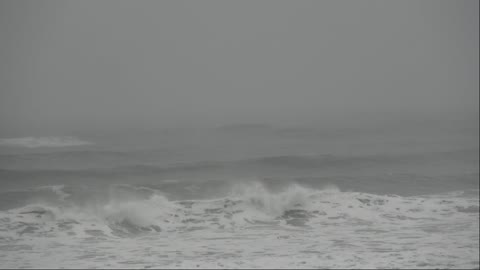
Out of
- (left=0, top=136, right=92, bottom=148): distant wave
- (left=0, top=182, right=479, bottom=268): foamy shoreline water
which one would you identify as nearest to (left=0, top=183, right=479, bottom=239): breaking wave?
(left=0, top=182, right=479, bottom=268): foamy shoreline water

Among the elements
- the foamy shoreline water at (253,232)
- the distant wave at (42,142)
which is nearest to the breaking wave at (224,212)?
the foamy shoreline water at (253,232)

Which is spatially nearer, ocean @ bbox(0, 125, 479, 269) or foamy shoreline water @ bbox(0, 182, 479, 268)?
foamy shoreline water @ bbox(0, 182, 479, 268)

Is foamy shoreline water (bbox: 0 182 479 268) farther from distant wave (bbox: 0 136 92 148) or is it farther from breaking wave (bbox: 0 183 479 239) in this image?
distant wave (bbox: 0 136 92 148)

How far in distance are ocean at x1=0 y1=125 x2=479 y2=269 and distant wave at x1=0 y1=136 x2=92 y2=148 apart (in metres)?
3.17

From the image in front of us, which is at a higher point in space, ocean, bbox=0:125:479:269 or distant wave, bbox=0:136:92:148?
distant wave, bbox=0:136:92:148

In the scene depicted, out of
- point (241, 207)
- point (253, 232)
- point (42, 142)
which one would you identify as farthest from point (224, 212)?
point (42, 142)

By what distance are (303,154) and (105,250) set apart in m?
21.5

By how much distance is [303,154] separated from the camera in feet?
113

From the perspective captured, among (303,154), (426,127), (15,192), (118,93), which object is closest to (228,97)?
(118,93)

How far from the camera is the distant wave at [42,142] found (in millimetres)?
40925

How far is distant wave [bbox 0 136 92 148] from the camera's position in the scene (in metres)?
40.9

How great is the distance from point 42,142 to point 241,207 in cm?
2843

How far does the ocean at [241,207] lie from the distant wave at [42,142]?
317cm

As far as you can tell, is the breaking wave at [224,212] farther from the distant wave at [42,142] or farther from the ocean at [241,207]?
the distant wave at [42,142]
